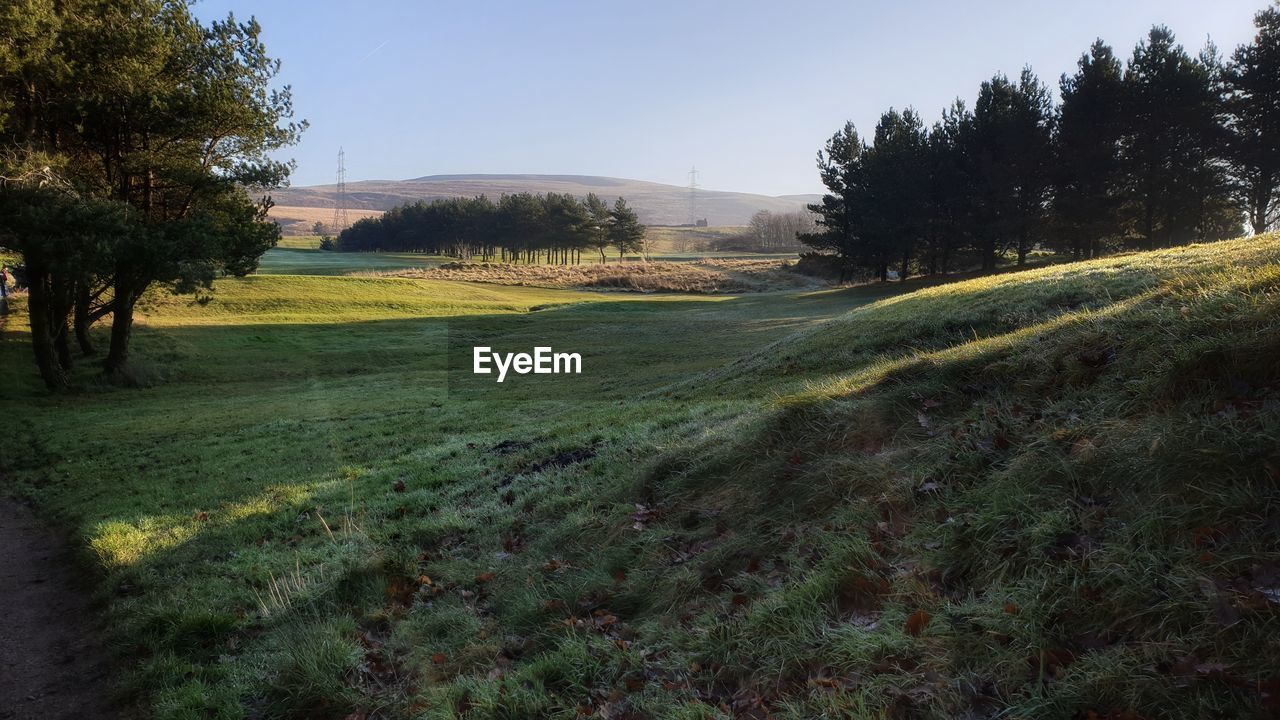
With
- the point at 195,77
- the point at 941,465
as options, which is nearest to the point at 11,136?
the point at 195,77

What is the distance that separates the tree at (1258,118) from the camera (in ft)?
125

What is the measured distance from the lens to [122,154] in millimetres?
24656

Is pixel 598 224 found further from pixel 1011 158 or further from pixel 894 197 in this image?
pixel 1011 158

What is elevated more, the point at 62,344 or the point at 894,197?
the point at 894,197

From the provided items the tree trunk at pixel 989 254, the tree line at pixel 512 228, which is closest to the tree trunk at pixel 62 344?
the tree trunk at pixel 989 254

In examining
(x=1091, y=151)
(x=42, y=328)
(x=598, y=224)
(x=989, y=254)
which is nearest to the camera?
(x=42, y=328)

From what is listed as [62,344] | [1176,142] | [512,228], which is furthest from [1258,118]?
[512,228]

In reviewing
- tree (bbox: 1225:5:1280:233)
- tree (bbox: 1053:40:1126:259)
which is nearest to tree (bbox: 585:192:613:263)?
tree (bbox: 1053:40:1126:259)

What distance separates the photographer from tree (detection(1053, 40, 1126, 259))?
1737 inches

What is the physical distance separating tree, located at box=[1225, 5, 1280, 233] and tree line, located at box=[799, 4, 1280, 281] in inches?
2.7

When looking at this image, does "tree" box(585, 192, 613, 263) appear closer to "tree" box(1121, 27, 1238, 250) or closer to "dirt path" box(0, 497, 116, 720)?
"tree" box(1121, 27, 1238, 250)

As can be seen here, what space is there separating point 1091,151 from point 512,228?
91.8 m

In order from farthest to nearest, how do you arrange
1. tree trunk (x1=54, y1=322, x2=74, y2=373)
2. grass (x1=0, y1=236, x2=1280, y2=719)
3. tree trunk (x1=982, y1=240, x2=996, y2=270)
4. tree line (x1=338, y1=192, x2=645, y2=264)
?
tree line (x1=338, y1=192, x2=645, y2=264) → tree trunk (x1=982, y1=240, x2=996, y2=270) → tree trunk (x1=54, y1=322, x2=74, y2=373) → grass (x1=0, y1=236, x2=1280, y2=719)

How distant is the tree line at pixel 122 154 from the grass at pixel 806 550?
41.0 ft
